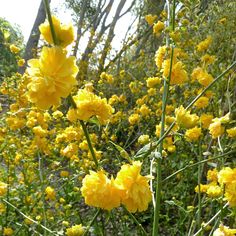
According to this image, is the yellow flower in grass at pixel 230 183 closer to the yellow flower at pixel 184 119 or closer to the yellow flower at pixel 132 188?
the yellow flower at pixel 184 119

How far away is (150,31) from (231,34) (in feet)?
7.68

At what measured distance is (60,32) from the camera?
908 millimetres

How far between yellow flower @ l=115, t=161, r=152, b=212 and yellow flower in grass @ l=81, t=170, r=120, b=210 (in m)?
0.02

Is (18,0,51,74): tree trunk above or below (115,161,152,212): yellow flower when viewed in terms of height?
above

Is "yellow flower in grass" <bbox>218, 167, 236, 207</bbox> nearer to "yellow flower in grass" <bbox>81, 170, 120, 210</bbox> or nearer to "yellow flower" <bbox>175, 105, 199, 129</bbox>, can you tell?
"yellow flower" <bbox>175, 105, 199, 129</bbox>

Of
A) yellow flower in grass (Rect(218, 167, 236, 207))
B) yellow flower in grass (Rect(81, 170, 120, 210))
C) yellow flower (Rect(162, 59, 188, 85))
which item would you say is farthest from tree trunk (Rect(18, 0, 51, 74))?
yellow flower in grass (Rect(81, 170, 120, 210))

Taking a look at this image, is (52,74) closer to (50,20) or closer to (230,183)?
(50,20)

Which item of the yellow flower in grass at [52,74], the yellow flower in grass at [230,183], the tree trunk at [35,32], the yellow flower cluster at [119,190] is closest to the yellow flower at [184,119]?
the yellow flower in grass at [230,183]

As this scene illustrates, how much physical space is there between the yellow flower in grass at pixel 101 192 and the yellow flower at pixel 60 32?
0.33 metres

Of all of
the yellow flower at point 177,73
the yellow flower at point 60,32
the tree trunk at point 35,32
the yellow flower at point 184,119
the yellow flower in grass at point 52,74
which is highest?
the tree trunk at point 35,32

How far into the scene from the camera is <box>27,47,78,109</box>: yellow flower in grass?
0.91 meters

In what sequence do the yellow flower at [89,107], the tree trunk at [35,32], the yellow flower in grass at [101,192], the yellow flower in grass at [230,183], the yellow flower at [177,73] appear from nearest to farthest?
the yellow flower in grass at [101,192] < the yellow flower at [89,107] < the yellow flower in grass at [230,183] < the yellow flower at [177,73] < the tree trunk at [35,32]

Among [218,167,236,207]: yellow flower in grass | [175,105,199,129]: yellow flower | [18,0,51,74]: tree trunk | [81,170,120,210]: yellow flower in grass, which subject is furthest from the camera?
[18,0,51,74]: tree trunk

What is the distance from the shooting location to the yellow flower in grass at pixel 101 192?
94cm
